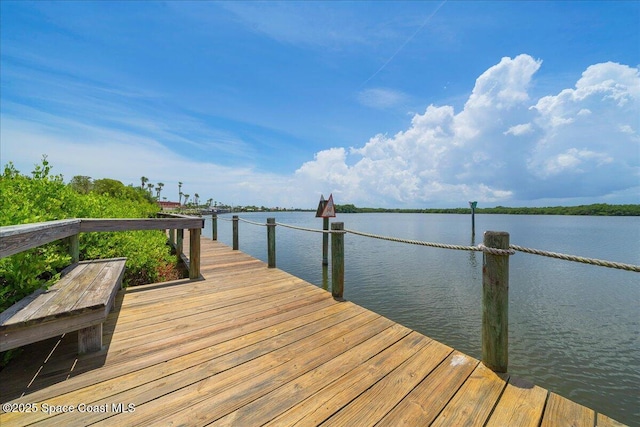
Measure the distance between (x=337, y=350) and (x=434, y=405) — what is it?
0.83 metres

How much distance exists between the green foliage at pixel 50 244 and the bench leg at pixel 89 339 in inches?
22.6

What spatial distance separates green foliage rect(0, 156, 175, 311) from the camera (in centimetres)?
212

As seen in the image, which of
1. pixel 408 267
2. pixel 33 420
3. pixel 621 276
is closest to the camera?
pixel 33 420

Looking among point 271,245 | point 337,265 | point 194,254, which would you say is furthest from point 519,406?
point 271,245

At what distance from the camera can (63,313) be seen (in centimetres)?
176

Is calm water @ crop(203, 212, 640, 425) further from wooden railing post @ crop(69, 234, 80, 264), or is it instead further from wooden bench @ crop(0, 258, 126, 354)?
wooden railing post @ crop(69, 234, 80, 264)

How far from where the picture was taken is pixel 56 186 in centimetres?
394

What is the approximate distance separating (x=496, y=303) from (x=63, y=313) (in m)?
3.05

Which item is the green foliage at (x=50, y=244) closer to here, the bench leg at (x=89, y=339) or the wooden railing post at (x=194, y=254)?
the bench leg at (x=89, y=339)

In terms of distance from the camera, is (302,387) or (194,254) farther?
(194,254)

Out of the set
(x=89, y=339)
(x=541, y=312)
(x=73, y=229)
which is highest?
(x=73, y=229)

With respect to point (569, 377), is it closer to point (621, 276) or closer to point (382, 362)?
point (382, 362)

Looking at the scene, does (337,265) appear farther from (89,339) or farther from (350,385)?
(89,339)

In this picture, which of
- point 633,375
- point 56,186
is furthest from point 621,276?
point 56,186
